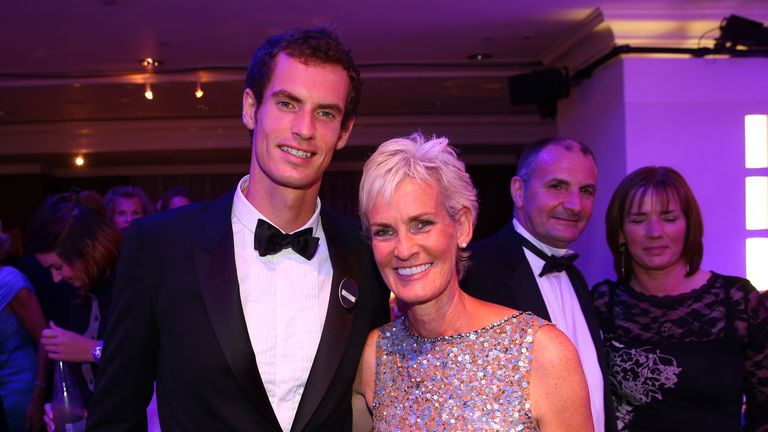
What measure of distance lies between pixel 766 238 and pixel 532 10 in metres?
2.59

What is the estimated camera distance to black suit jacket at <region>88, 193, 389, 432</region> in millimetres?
1618

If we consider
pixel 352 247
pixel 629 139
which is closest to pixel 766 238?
pixel 629 139

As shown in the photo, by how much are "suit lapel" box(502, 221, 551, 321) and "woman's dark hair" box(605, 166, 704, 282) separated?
0.49 metres

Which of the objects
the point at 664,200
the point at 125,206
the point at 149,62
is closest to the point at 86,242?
the point at 125,206

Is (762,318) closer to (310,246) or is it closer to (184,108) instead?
(310,246)

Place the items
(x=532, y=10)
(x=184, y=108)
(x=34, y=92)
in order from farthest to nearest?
(x=184, y=108), (x=34, y=92), (x=532, y=10)

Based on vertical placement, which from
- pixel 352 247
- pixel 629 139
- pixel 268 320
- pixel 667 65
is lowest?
pixel 268 320

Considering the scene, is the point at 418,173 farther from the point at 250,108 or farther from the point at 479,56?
the point at 479,56

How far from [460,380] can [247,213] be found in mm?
678

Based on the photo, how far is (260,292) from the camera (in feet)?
5.80

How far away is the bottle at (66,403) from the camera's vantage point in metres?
2.63

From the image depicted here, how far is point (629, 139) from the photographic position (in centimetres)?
558

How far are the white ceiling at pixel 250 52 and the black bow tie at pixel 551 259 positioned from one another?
3070mm

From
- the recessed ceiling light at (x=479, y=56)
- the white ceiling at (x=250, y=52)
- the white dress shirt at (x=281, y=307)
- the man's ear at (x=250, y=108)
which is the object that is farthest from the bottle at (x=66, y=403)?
the recessed ceiling light at (x=479, y=56)
